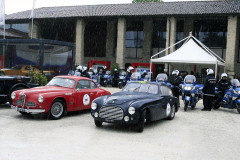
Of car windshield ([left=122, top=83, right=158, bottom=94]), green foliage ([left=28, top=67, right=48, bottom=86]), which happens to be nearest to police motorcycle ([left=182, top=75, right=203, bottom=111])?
car windshield ([left=122, top=83, right=158, bottom=94])

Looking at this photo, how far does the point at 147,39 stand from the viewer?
35.2m

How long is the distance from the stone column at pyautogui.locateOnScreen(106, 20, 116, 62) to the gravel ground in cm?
2758

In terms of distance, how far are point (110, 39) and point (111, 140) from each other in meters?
31.1

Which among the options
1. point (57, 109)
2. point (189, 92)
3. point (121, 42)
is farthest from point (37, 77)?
point (121, 42)

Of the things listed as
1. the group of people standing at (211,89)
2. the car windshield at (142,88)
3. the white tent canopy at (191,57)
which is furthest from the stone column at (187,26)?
the car windshield at (142,88)

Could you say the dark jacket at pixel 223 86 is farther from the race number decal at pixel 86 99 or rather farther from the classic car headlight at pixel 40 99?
the classic car headlight at pixel 40 99

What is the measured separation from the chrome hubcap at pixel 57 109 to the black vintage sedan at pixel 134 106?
1638mm

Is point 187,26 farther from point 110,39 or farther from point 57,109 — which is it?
point 57,109

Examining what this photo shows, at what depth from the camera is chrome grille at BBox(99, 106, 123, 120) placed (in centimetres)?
750

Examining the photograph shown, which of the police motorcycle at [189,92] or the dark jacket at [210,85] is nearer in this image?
the police motorcycle at [189,92]

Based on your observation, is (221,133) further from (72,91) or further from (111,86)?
(111,86)

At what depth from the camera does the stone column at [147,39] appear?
3506 centimetres

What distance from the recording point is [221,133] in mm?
8000

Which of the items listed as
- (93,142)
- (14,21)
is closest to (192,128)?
(93,142)
